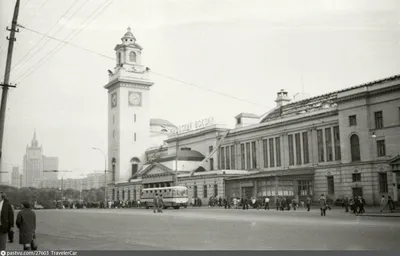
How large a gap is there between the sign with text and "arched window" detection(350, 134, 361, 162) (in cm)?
3053

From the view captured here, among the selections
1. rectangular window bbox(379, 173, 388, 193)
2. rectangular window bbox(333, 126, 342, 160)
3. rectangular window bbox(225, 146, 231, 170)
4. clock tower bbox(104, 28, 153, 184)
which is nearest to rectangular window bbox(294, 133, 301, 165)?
rectangular window bbox(333, 126, 342, 160)

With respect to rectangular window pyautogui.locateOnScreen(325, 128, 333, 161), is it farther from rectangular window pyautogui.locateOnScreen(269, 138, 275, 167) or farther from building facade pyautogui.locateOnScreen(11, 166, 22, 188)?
building facade pyautogui.locateOnScreen(11, 166, 22, 188)

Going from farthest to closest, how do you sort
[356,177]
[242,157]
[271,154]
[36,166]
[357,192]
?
[242,157] < [271,154] < [356,177] < [357,192] < [36,166]

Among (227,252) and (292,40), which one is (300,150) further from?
(227,252)

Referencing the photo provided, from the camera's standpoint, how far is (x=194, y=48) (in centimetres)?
2014

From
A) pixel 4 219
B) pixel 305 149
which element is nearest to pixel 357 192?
pixel 305 149

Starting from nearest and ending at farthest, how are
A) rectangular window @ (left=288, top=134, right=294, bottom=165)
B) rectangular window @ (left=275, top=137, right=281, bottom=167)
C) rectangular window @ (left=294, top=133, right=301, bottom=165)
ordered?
rectangular window @ (left=294, top=133, right=301, bottom=165) → rectangular window @ (left=288, top=134, right=294, bottom=165) → rectangular window @ (left=275, top=137, right=281, bottom=167)

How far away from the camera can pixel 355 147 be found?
160 ft

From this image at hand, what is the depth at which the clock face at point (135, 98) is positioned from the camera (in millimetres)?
87438

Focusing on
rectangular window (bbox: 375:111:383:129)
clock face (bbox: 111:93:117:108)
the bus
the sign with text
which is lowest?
the bus

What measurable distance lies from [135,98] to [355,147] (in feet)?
159

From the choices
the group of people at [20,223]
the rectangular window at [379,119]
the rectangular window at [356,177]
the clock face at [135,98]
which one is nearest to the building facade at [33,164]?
the group of people at [20,223]

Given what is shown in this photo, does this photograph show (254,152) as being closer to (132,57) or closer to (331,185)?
(331,185)

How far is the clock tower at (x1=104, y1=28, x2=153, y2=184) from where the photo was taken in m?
85.7
